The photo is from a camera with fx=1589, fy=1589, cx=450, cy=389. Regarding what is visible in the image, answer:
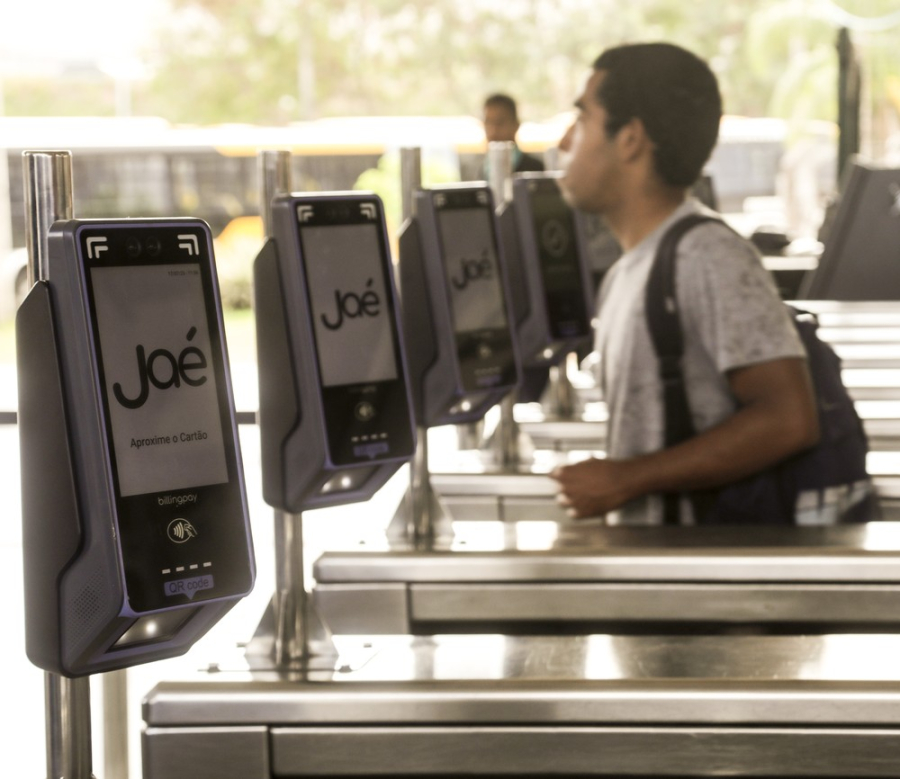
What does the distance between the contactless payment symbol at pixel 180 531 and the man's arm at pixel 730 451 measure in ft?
3.62

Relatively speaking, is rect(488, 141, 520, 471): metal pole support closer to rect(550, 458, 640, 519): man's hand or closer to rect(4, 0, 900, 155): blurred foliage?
rect(550, 458, 640, 519): man's hand

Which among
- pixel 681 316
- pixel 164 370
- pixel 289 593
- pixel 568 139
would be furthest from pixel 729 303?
pixel 164 370

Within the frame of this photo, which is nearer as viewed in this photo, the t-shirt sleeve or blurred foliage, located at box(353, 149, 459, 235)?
the t-shirt sleeve

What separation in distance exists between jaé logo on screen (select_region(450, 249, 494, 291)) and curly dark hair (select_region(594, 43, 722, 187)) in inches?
11.6

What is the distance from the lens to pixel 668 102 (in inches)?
96.9

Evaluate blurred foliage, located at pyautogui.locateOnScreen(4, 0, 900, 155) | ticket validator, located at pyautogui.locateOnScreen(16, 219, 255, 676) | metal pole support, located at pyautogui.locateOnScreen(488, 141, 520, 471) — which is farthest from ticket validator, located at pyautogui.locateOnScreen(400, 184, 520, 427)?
blurred foliage, located at pyautogui.locateOnScreen(4, 0, 900, 155)

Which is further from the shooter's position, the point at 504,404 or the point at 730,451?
the point at 504,404

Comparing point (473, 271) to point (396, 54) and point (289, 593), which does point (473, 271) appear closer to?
point (289, 593)

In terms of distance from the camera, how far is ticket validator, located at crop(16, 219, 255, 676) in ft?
3.80

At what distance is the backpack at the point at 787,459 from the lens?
2.26 m

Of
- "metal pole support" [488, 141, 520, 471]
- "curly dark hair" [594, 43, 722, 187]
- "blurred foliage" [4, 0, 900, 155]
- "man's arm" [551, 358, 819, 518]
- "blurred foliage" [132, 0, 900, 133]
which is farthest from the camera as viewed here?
"blurred foliage" [132, 0, 900, 133]

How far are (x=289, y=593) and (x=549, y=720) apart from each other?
0.35m

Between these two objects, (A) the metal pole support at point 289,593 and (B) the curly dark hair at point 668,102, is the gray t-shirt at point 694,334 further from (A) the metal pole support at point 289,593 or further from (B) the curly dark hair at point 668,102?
(A) the metal pole support at point 289,593

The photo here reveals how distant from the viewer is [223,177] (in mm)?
17312
